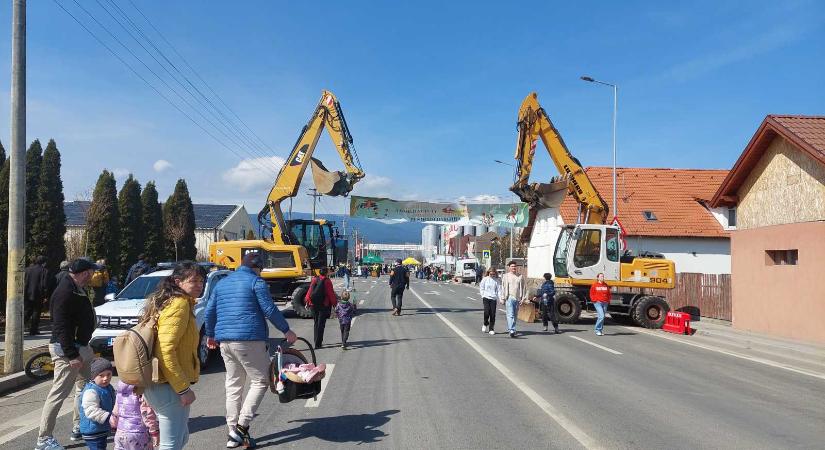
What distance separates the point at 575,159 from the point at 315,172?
9.03 meters

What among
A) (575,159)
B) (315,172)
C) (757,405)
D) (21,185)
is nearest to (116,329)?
(21,185)

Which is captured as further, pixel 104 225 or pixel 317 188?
pixel 104 225

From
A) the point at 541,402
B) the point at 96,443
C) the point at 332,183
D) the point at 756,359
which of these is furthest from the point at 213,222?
the point at 96,443

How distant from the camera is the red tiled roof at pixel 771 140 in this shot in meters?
16.0

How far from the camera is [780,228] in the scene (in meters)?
17.4

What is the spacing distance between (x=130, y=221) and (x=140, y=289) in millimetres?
20576

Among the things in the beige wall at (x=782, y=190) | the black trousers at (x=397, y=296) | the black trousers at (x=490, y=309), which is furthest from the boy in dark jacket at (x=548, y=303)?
the beige wall at (x=782, y=190)

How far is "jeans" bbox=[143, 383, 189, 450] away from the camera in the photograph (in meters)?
4.49

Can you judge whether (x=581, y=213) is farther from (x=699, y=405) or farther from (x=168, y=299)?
(x=168, y=299)

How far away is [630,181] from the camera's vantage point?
1577 inches

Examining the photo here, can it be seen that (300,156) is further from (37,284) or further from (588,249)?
(37,284)

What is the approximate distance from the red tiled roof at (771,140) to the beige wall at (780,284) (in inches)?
57.7

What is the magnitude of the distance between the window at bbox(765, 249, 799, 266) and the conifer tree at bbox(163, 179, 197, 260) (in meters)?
29.8

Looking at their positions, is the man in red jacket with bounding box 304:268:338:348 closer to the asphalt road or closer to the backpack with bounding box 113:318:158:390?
the asphalt road
